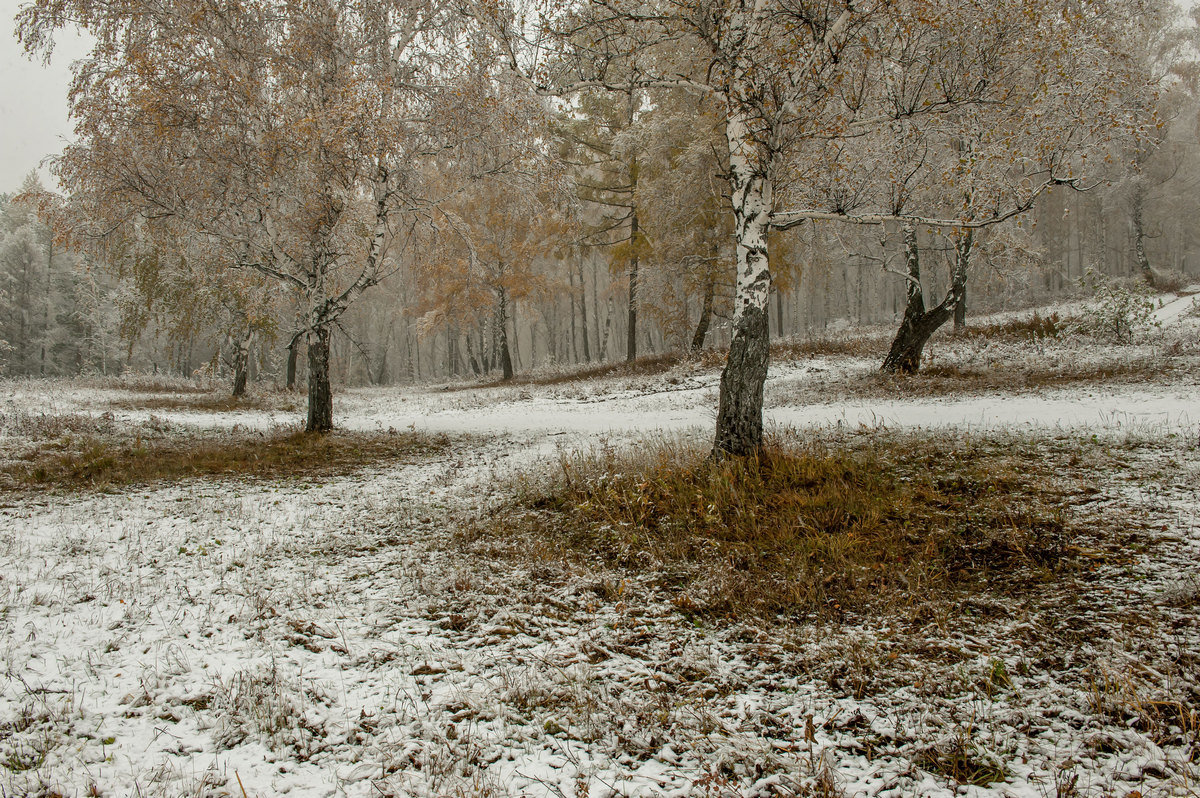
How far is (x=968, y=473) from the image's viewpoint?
6203mm

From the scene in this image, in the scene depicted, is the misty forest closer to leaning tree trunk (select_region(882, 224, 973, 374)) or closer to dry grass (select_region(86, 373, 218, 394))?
leaning tree trunk (select_region(882, 224, 973, 374))

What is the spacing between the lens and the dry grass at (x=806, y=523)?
4.23 metres

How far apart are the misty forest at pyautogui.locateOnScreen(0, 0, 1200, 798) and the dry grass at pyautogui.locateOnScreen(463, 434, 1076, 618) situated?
48 mm

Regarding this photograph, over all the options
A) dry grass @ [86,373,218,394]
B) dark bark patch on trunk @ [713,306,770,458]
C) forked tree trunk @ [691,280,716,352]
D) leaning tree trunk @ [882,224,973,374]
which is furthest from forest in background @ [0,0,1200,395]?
dark bark patch on trunk @ [713,306,770,458]

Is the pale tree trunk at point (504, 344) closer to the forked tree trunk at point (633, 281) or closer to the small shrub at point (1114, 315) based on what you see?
Result: the forked tree trunk at point (633, 281)

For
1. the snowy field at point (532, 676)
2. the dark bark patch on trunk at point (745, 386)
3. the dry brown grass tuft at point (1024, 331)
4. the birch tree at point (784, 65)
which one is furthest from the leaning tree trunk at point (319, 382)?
the dry brown grass tuft at point (1024, 331)

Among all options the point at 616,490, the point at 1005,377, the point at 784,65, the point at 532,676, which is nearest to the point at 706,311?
the point at 1005,377

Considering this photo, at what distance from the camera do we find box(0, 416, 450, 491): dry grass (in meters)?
8.20

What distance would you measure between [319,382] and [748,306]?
9.75 m

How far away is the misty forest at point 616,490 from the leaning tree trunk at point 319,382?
0.10m

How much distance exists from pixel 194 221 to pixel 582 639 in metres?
11.9

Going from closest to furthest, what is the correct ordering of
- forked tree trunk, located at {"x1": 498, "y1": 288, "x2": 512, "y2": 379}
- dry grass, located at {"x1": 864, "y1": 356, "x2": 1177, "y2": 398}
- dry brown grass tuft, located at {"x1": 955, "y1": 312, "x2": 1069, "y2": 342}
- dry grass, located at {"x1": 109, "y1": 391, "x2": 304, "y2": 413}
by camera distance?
1. dry grass, located at {"x1": 864, "y1": 356, "x2": 1177, "y2": 398}
2. dry brown grass tuft, located at {"x1": 955, "y1": 312, "x2": 1069, "y2": 342}
3. dry grass, located at {"x1": 109, "y1": 391, "x2": 304, "y2": 413}
4. forked tree trunk, located at {"x1": 498, "y1": 288, "x2": 512, "y2": 379}

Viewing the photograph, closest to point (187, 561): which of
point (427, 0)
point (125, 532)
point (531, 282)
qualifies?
point (125, 532)

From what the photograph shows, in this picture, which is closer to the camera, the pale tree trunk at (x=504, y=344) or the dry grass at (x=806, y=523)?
the dry grass at (x=806, y=523)
